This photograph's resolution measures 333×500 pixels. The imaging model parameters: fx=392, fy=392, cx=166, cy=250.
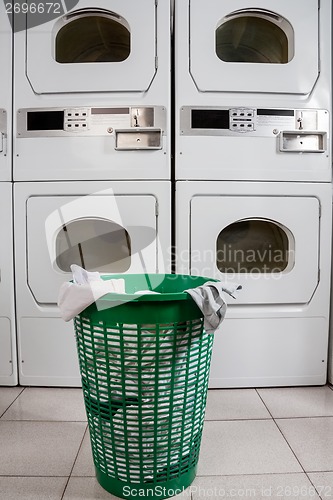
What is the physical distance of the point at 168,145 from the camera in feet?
5.90

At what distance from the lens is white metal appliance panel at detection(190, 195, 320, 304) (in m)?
1.80

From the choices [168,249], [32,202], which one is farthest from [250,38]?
[32,202]

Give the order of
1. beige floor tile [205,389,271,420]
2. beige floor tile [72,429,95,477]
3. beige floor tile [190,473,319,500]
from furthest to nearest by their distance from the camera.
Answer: beige floor tile [205,389,271,420] → beige floor tile [72,429,95,477] → beige floor tile [190,473,319,500]

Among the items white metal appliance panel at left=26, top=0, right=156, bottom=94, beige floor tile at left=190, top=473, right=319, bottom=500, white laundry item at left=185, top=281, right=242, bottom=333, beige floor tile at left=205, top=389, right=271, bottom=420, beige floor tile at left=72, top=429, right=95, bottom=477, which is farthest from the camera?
white metal appliance panel at left=26, top=0, right=156, bottom=94

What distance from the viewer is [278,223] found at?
1844 millimetres

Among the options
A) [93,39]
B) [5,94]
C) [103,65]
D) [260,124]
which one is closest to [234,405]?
[260,124]

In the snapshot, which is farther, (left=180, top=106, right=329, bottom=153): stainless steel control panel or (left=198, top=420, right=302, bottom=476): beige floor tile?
(left=180, top=106, right=329, bottom=153): stainless steel control panel

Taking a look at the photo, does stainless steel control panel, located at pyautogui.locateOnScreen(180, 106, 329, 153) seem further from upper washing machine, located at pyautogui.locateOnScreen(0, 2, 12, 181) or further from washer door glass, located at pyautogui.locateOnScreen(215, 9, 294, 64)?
upper washing machine, located at pyautogui.locateOnScreen(0, 2, 12, 181)

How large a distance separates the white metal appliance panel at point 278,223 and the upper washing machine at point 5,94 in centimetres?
88

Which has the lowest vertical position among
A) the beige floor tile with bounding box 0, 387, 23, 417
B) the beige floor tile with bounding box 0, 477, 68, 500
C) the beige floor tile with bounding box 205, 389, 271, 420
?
the beige floor tile with bounding box 0, 477, 68, 500

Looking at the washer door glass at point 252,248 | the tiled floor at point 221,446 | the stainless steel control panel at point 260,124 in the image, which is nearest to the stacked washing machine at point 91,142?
the stainless steel control panel at point 260,124

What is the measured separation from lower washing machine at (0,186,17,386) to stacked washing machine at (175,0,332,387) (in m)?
0.79

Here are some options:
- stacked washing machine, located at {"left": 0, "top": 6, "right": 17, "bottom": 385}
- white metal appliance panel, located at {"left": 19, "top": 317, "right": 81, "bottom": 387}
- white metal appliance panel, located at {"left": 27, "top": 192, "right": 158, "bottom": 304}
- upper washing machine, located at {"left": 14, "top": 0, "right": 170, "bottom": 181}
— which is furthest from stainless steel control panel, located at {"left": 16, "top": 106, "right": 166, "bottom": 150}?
white metal appliance panel, located at {"left": 19, "top": 317, "right": 81, "bottom": 387}

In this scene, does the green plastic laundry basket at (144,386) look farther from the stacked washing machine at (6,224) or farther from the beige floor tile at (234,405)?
the stacked washing machine at (6,224)
